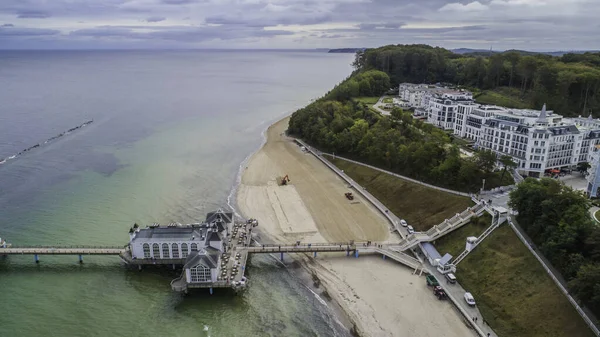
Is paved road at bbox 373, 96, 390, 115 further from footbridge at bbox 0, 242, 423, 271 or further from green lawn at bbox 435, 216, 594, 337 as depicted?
footbridge at bbox 0, 242, 423, 271

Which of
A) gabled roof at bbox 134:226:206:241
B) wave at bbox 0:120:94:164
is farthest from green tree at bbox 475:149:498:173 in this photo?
wave at bbox 0:120:94:164

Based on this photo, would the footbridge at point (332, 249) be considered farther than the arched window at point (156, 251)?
Yes

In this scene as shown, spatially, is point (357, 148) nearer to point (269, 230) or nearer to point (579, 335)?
point (269, 230)

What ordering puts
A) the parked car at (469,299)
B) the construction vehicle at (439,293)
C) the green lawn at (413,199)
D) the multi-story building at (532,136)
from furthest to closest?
1. the multi-story building at (532,136)
2. the green lawn at (413,199)
3. the construction vehicle at (439,293)
4. the parked car at (469,299)

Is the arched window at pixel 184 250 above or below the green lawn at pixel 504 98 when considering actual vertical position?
below

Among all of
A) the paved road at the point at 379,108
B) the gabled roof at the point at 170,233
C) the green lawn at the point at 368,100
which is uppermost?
the green lawn at the point at 368,100

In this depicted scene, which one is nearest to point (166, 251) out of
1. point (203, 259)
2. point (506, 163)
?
point (203, 259)

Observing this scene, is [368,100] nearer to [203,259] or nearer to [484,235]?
[484,235]

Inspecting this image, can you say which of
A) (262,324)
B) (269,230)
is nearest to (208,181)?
(269,230)

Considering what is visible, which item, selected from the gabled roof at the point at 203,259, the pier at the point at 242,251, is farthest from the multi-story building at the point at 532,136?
the gabled roof at the point at 203,259

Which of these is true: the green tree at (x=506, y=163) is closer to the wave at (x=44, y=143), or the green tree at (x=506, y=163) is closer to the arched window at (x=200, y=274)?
the arched window at (x=200, y=274)
